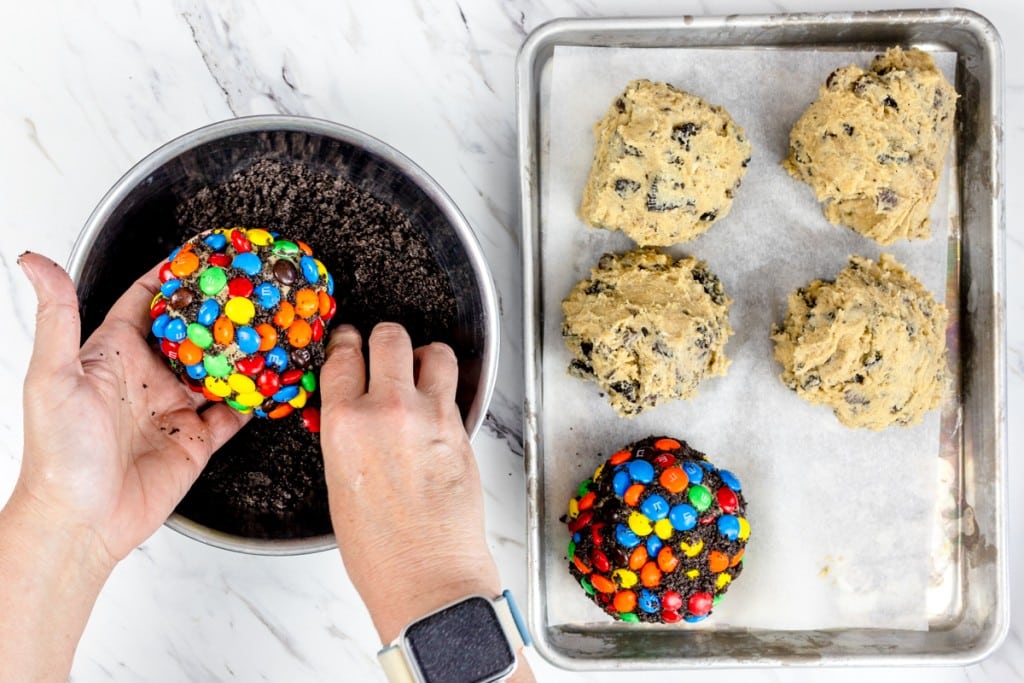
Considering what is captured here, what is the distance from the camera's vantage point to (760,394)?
1402 millimetres

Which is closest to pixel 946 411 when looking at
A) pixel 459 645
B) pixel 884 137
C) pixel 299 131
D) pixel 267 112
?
pixel 884 137

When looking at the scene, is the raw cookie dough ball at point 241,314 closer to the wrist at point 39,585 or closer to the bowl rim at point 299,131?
the bowl rim at point 299,131

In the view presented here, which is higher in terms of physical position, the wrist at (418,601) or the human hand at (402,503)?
the human hand at (402,503)

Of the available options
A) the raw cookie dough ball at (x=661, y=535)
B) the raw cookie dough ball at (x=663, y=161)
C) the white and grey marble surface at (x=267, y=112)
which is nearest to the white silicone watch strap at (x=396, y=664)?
the raw cookie dough ball at (x=661, y=535)

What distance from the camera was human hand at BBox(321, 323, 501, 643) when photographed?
1012 mm

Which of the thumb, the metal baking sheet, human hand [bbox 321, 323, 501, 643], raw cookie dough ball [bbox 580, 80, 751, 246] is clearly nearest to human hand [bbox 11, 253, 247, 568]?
the thumb

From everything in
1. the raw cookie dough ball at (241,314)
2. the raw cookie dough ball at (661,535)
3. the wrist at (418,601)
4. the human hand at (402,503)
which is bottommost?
the raw cookie dough ball at (661,535)

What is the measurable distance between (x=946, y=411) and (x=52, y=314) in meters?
1.37

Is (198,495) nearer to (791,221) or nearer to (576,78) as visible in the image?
(576,78)

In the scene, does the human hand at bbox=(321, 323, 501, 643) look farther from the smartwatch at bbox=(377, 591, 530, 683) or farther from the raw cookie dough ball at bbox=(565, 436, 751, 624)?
the raw cookie dough ball at bbox=(565, 436, 751, 624)

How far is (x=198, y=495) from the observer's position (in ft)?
4.09

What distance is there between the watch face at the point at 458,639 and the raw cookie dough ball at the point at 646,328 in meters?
0.45

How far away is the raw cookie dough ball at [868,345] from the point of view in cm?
128

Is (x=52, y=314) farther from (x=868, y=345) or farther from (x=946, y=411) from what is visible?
Result: (x=946, y=411)
